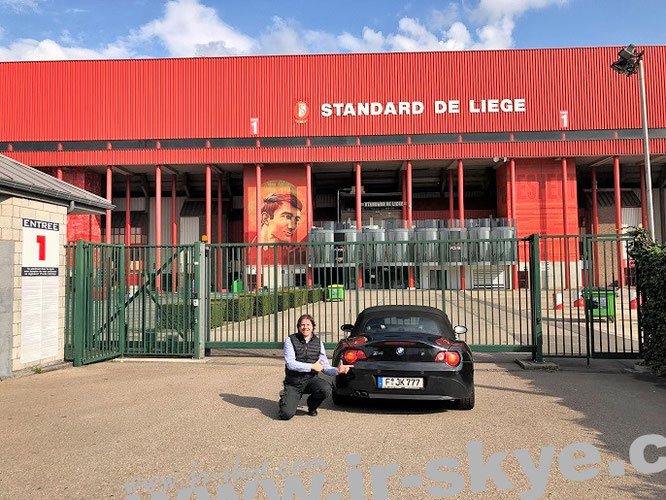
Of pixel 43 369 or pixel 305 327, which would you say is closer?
pixel 305 327

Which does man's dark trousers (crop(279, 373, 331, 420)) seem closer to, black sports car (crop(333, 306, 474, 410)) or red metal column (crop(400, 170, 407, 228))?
black sports car (crop(333, 306, 474, 410))

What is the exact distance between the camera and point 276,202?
37.0 metres

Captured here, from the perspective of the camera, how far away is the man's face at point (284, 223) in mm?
36812

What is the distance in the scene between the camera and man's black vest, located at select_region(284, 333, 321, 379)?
6.15 meters

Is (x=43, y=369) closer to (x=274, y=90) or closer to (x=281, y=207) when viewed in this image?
(x=281, y=207)

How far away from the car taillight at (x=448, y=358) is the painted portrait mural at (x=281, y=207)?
102ft

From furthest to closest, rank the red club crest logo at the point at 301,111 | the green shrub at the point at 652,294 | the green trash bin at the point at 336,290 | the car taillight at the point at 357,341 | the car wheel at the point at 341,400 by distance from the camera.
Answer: the red club crest logo at the point at 301,111, the green trash bin at the point at 336,290, the green shrub at the point at 652,294, the car wheel at the point at 341,400, the car taillight at the point at 357,341

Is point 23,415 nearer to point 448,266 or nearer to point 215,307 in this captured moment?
point 215,307

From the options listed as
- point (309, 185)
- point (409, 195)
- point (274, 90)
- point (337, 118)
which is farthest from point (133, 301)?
point (274, 90)

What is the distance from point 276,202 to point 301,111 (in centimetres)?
673

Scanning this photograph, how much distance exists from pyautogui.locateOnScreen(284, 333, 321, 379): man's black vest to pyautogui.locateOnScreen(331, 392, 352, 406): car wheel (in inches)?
21.7

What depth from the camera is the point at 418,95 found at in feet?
117

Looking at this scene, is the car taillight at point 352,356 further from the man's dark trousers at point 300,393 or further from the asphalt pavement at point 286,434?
the asphalt pavement at point 286,434

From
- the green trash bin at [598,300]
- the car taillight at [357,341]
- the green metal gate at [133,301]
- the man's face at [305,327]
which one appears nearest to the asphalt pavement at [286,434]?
the car taillight at [357,341]
